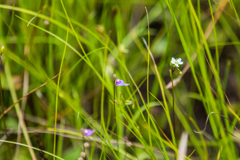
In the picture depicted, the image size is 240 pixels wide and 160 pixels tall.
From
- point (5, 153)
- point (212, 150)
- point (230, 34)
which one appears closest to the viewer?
point (5, 153)

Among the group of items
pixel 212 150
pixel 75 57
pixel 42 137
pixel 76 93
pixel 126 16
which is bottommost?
pixel 212 150

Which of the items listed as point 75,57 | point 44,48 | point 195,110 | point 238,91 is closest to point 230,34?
point 238,91

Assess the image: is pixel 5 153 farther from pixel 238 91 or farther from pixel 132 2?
pixel 238 91

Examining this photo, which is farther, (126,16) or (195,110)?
(126,16)

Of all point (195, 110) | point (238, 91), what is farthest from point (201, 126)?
point (238, 91)

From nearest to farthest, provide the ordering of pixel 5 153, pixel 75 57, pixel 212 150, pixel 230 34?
pixel 5 153
pixel 212 150
pixel 75 57
pixel 230 34

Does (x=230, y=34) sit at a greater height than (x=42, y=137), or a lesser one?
greater
